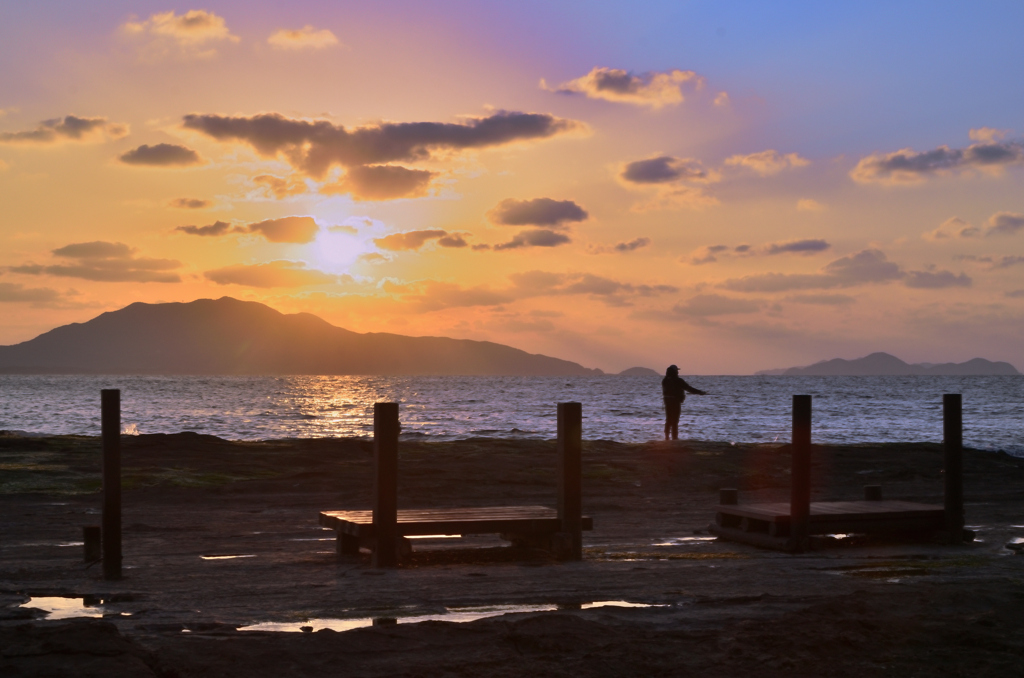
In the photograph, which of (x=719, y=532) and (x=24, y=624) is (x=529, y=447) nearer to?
(x=719, y=532)

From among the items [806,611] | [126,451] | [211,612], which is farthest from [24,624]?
[126,451]

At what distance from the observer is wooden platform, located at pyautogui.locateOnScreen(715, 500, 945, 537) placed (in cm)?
1066

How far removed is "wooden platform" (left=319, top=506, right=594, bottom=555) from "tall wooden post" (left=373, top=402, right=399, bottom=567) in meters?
0.14

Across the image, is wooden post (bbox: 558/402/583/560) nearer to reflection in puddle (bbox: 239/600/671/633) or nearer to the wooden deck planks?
the wooden deck planks

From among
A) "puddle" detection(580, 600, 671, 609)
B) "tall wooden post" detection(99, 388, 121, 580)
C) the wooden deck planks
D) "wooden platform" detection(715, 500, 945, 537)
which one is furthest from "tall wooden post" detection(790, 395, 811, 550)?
"tall wooden post" detection(99, 388, 121, 580)

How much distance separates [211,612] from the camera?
23.0 ft

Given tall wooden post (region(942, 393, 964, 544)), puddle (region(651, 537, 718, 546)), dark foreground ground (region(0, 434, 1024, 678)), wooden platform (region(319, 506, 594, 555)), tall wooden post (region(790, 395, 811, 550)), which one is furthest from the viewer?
tall wooden post (region(942, 393, 964, 544))

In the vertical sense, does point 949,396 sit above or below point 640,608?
above

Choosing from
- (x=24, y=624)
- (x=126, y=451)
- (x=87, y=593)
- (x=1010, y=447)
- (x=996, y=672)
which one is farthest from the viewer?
(x=1010, y=447)

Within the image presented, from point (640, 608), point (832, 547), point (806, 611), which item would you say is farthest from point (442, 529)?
point (832, 547)

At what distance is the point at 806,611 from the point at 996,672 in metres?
1.46

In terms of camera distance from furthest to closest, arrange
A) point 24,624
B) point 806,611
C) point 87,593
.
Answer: point 87,593
point 806,611
point 24,624

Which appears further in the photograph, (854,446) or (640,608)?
(854,446)

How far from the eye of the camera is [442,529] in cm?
941
